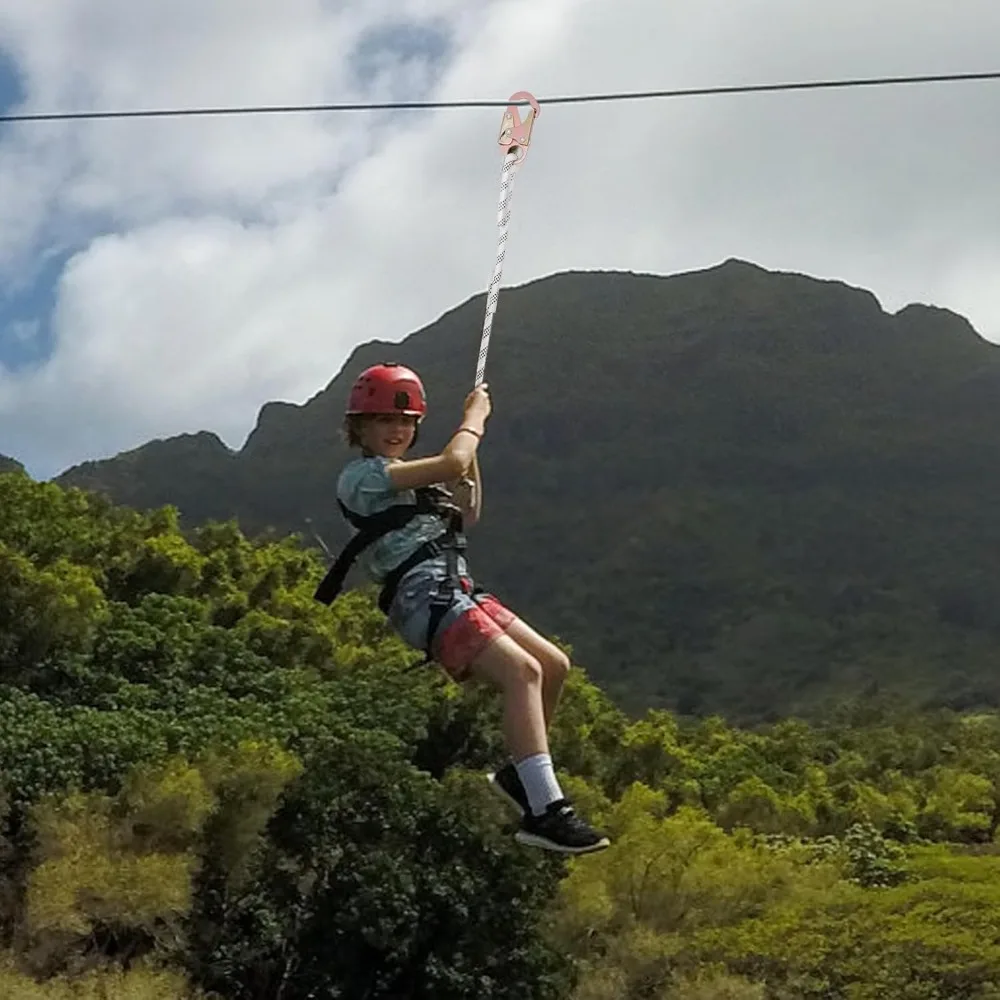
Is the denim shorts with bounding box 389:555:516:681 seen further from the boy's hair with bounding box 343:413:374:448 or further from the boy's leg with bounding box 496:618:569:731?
the boy's hair with bounding box 343:413:374:448

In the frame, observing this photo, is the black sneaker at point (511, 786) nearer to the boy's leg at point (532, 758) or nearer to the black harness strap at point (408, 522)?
the boy's leg at point (532, 758)

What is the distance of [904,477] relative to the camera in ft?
486

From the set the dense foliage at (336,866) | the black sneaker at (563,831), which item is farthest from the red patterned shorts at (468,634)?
the dense foliage at (336,866)

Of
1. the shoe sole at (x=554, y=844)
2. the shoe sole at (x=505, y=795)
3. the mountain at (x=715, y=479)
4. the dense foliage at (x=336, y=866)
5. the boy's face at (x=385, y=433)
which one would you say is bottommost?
the dense foliage at (x=336, y=866)

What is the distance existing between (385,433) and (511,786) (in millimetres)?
1074

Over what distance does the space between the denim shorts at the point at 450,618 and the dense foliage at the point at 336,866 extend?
16.9m

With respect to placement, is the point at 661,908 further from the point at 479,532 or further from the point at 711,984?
the point at 479,532

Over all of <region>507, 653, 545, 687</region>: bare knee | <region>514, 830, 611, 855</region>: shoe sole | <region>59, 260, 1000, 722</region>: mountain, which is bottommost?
<region>514, 830, 611, 855</region>: shoe sole

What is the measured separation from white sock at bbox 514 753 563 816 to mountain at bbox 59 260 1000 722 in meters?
99.4

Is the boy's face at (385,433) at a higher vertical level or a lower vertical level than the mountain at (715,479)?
lower

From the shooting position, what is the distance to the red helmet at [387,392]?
435cm

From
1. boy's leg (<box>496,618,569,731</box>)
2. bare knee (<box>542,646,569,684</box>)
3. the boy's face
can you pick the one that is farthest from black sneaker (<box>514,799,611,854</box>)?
the boy's face

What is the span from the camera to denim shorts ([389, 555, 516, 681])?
414 centimetres

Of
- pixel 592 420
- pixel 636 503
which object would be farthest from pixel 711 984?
pixel 592 420
